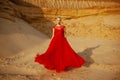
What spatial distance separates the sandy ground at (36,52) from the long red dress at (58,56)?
208 mm

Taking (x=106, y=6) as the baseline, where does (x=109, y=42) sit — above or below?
below

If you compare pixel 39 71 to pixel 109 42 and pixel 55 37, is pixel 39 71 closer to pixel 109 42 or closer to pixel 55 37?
pixel 55 37

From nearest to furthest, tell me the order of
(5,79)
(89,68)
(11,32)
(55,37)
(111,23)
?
(5,79) < (55,37) < (89,68) < (11,32) < (111,23)

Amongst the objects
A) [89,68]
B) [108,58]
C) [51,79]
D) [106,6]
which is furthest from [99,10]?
[51,79]

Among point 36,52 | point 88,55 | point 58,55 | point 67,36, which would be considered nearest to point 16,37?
point 36,52

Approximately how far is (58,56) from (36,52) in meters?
2.05

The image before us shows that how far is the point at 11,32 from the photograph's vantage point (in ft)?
32.5

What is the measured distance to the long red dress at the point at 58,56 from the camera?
7309 millimetres

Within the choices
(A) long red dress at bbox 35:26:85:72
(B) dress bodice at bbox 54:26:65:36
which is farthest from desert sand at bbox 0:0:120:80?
(B) dress bodice at bbox 54:26:65:36

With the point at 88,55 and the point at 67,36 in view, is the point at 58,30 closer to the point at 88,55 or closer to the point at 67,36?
the point at 88,55

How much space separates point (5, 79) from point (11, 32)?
10.7ft

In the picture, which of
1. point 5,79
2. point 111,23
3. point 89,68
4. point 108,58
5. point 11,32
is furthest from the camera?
point 111,23

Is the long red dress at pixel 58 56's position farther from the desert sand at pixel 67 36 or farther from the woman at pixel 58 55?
the desert sand at pixel 67 36

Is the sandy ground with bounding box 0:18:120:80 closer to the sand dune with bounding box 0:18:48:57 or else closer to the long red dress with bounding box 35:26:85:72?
the sand dune with bounding box 0:18:48:57
